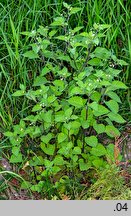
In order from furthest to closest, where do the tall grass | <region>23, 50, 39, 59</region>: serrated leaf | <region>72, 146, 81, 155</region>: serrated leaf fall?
1. the tall grass
2. <region>23, 50, 39, 59</region>: serrated leaf
3. <region>72, 146, 81, 155</region>: serrated leaf

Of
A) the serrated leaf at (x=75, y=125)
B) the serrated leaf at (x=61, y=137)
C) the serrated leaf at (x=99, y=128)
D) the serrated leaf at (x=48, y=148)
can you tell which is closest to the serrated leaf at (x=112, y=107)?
the serrated leaf at (x=99, y=128)

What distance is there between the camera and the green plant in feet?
13.2

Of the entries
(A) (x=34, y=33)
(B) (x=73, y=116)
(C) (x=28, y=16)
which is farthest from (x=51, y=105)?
(C) (x=28, y=16)

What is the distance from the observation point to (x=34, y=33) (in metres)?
4.14

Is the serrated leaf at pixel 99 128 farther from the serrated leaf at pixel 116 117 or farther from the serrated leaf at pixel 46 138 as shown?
the serrated leaf at pixel 46 138

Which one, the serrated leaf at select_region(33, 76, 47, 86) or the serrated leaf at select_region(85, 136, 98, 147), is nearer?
the serrated leaf at select_region(85, 136, 98, 147)

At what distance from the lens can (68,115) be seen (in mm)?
3957

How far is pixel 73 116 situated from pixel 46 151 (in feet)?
1.03

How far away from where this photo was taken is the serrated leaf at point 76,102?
3.98m

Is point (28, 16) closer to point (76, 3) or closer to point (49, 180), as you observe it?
point (76, 3)

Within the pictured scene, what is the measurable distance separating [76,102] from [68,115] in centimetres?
10

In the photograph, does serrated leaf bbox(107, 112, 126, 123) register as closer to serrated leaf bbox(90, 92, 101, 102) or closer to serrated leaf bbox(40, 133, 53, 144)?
serrated leaf bbox(90, 92, 101, 102)

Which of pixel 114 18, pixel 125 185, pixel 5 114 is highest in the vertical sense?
pixel 114 18

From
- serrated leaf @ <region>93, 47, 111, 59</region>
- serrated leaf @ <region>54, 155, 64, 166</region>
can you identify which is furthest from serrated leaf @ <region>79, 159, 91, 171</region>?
serrated leaf @ <region>93, 47, 111, 59</region>
